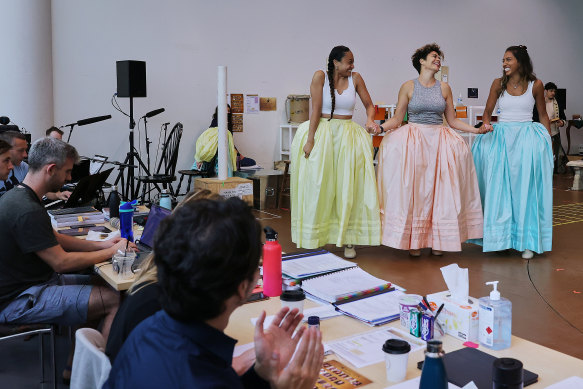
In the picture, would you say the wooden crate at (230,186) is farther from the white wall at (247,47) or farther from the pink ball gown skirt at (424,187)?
the white wall at (247,47)

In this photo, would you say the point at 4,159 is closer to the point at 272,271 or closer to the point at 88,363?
the point at 272,271

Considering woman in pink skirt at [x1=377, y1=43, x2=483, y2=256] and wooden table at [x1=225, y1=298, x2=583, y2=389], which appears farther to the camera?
woman in pink skirt at [x1=377, y1=43, x2=483, y2=256]

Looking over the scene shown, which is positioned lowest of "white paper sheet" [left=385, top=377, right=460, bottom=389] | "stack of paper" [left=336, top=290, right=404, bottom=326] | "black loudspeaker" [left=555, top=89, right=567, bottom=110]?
"white paper sheet" [left=385, top=377, right=460, bottom=389]

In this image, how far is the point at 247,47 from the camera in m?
8.41

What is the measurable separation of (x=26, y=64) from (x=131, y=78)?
1147 mm

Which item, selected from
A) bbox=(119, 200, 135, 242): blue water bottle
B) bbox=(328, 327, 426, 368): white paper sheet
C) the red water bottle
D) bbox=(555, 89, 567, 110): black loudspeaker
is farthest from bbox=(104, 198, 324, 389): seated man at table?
bbox=(555, 89, 567, 110): black loudspeaker

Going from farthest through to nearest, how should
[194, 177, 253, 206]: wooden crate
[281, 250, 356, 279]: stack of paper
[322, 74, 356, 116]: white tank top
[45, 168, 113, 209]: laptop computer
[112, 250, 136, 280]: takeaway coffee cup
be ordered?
[194, 177, 253, 206]: wooden crate → [322, 74, 356, 116]: white tank top → [45, 168, 113, 209]: laptop computer → [112, 250, 136, 280]: takeaway coffee cup → [281, 250, 356, 279]: stack of paper

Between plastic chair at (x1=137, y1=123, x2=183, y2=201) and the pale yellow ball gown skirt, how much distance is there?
2.41 meters

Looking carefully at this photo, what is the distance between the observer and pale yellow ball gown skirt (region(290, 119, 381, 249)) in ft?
15.9

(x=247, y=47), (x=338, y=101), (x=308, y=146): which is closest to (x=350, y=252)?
(x=308, y=146)

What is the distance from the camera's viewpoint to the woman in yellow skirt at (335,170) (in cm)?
486

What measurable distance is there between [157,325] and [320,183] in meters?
3.71

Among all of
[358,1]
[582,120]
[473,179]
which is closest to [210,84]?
[358,1]

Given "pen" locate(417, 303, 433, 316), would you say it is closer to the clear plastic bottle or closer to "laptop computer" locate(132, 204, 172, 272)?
"laptop computer" locate(132, 204, 172, 272)
